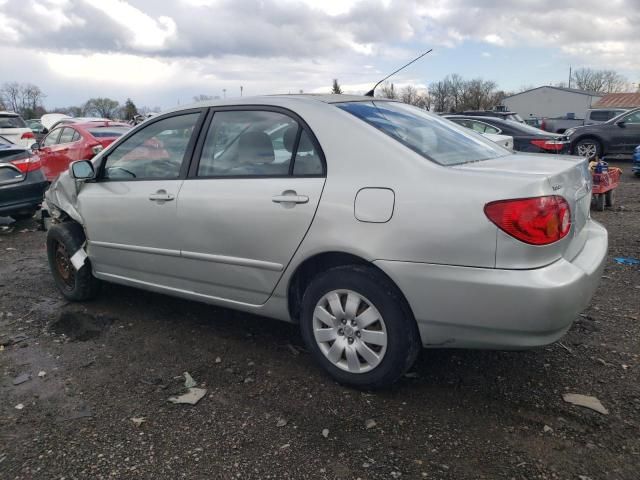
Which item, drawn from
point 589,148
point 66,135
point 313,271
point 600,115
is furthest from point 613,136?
point 313,271

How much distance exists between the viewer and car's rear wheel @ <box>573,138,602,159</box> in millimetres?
14453

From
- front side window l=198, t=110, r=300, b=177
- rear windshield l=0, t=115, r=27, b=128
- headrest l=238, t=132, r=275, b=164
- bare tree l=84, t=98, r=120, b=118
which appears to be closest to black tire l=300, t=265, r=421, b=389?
front side window l=198, t=110, r=300, b=177

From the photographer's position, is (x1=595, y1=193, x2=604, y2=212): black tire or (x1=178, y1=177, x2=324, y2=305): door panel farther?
(x1=595, y1=193, x2=604, y2=212): black tire

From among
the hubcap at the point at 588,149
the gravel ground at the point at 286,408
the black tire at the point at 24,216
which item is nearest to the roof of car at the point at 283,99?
the gravel ground at the point at 286,408

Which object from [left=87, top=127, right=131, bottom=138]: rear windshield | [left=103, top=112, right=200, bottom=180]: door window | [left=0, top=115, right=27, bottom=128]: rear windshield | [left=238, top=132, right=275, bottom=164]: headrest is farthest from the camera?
[left=0, top=115, right=27, bottom=128]: rear windshield

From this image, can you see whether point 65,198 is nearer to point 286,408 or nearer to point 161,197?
point 161,197

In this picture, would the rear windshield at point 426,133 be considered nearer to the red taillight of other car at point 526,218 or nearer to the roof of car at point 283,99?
the roof of car at point 283,99

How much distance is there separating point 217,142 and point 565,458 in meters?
2.63

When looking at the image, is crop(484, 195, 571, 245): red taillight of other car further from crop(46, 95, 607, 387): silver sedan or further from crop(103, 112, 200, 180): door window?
crop(103, 112, 200, 180): door window

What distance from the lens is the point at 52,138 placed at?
37.2ft

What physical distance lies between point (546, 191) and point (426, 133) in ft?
3.10

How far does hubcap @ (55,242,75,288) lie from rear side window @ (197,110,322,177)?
1844mm

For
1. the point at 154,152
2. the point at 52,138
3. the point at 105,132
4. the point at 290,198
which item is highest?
Answer: the point at 105,132

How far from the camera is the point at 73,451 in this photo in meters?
2.53
